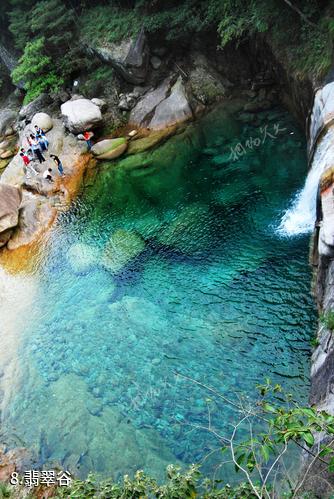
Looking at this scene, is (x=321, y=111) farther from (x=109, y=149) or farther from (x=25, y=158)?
(x=25, y=158)

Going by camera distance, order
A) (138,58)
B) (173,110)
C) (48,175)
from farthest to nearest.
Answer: (138,58)
(173,110)
(48,175)

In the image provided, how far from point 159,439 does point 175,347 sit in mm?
2651

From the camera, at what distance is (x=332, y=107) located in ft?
42.6

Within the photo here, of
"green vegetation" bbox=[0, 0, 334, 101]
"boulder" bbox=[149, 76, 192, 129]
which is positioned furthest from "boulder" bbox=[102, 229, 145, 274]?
"green vegetation" bbox=[0, 0, 334, 101]

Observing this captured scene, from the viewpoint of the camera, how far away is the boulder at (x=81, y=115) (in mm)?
22281

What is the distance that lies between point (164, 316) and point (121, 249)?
4416mm

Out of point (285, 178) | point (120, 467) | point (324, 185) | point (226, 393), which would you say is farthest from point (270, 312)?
point (285, 178)

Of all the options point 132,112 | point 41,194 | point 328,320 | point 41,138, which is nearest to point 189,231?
point 328,320

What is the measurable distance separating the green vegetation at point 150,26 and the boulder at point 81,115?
2.89 m

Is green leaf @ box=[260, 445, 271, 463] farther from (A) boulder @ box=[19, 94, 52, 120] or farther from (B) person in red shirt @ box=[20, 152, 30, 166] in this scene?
(A) boulder @ box=[19, 94, 52, 120]

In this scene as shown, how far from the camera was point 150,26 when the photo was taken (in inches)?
838

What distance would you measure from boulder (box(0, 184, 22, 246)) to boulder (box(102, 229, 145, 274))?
5492 millimetres

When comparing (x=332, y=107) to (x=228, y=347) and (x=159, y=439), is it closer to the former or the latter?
(x=228, y=347)

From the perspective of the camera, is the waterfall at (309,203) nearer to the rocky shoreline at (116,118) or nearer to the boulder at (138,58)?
the rocky shoreline at (116,118)
